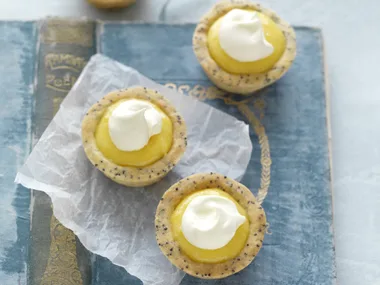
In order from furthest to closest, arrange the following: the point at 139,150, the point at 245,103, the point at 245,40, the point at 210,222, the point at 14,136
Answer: the point at 245,103 < the point at 14,136 < the point at 245,40 < the point at 139,150 < the point at 210,222

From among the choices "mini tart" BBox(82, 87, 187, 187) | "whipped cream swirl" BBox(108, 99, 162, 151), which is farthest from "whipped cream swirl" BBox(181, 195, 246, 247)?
"whipped cream swirl" BBox(108, 99, 162, 151)

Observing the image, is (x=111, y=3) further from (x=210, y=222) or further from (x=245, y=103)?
(x=210, y=222)

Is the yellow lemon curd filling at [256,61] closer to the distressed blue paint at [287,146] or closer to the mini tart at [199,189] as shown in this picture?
the distressed blue paint at [287,146]

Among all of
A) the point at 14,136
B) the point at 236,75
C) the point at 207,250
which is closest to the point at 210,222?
the point at 207,250

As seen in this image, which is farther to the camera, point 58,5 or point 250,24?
point 58,5

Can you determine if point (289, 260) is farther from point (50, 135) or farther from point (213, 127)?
point (50, 135)

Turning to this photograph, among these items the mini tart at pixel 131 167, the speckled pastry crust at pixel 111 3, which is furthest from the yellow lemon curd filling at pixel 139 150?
the speckled pastry crust at pixel 111 3

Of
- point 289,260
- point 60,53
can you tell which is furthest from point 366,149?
point 60,53
